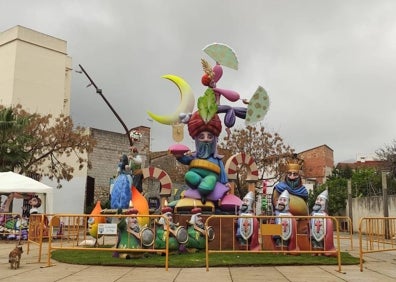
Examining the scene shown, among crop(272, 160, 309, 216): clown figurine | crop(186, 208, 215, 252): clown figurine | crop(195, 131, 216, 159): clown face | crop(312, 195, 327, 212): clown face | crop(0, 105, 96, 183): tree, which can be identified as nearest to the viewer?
crop(186, 208, 215, 252): clown figurine

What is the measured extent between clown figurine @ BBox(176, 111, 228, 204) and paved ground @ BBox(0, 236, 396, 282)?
15.8 ft

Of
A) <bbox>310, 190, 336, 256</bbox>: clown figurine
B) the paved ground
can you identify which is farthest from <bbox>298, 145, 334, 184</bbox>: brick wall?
the paved ground

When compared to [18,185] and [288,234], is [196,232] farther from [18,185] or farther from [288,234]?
[18,185]

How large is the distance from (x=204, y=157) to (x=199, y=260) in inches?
187

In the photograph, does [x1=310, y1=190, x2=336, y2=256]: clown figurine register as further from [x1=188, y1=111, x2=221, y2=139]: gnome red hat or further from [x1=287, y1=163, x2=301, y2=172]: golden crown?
[x1=188, y1=111, x2=221, y2=139]: gnome red hat

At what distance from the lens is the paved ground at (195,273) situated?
8812 mm

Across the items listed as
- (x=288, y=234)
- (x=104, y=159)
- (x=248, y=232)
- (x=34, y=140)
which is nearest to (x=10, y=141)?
(x=34, y=140)

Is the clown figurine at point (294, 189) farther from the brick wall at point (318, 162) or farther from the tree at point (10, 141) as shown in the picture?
the brick wall at point (318, 162)

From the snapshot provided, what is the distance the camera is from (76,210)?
101 ft

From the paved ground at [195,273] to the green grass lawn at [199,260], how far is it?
34cm

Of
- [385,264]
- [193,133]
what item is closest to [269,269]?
[385,264]

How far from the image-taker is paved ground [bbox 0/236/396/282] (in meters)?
8.81

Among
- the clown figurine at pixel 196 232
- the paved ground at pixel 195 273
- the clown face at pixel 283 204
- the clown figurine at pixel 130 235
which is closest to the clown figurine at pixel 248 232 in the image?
the clown face at pixel 283 204

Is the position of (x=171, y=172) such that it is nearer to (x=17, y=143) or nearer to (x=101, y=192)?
(x=101, y=192)
